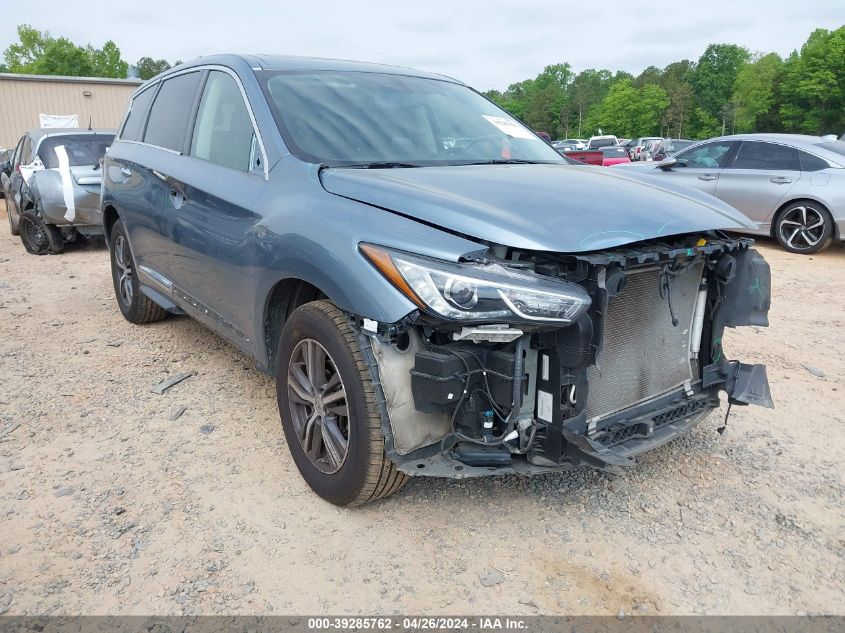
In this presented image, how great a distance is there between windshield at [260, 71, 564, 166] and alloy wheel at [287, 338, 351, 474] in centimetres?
91

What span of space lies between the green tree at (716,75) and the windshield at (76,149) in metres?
89.1

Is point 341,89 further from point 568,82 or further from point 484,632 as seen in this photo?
point 568,82

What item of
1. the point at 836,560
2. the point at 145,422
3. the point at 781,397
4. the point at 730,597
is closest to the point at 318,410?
the point at 145,422

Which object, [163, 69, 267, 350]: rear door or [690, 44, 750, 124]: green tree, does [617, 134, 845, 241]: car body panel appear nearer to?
[163, 69, 267, 350]: rear door

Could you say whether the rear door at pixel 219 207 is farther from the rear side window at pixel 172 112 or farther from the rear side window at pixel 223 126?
the rear side window at pixel 172 112

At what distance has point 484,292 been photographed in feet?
7.37

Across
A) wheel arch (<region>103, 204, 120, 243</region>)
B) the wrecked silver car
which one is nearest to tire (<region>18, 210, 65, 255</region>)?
the wrecked silver car

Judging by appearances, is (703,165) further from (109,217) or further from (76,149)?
(76,149)

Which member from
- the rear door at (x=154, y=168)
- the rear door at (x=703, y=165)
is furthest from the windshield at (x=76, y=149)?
the rear door at (x=703, y=165)

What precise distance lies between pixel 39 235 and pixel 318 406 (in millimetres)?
8205

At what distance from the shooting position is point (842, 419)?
3742mm

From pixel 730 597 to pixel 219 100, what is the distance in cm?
342

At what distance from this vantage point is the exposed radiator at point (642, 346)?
104 inches

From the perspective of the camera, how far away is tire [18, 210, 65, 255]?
9.12 metres
